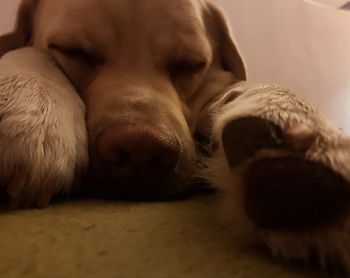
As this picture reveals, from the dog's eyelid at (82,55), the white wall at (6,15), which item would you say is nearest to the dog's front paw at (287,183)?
the dog's eyelid at (82,55)

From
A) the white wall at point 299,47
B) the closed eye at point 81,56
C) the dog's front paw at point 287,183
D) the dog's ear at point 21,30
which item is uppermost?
the dog's front paw at point 287,183

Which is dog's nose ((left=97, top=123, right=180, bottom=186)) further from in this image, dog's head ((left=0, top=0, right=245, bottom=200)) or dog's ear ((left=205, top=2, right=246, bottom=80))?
dog's ear ((left=205, top=2, right=246, bottom=80))

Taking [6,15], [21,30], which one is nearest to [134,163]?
[21,30]

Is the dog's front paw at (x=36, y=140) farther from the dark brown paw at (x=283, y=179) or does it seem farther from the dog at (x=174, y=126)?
the dark brown paw at (x=283, y=179)

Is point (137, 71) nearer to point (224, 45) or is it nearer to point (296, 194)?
point (224, 45)

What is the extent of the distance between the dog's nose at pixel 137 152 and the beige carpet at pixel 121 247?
97 millimetres

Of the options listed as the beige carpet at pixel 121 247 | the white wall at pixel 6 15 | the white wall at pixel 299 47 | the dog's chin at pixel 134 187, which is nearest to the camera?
the beige carpet at pixel 121 247

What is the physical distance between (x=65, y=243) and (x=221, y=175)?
0.79 feet

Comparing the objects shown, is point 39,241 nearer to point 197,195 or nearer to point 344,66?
point 197,195

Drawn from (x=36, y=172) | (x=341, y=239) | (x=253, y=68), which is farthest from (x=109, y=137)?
(x=253, y=68)

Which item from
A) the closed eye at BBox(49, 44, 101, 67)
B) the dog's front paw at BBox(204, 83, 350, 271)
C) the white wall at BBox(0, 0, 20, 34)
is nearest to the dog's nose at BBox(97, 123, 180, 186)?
the dog's front paw at BBox(204, 83, 350, 271)

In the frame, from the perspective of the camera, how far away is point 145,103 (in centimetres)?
103

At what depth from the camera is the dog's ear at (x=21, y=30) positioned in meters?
1.57

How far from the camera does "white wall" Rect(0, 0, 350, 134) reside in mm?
3154
